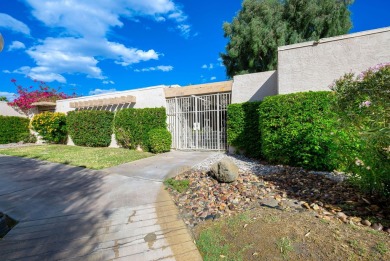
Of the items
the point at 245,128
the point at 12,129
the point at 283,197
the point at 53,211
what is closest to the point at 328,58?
the point at 245,128

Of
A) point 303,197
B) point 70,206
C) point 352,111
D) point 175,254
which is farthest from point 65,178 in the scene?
point 352,111

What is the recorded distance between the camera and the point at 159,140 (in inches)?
352

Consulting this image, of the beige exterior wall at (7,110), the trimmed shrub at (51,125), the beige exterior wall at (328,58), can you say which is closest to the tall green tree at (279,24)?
the beige exterior wall at (328,58)

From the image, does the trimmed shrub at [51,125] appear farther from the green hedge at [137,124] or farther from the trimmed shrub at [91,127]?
the green hedge at [137,124]

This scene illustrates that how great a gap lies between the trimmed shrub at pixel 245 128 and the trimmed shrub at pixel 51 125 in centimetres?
1133

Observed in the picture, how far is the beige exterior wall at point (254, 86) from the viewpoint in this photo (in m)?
7.55

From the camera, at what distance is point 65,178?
5137mm

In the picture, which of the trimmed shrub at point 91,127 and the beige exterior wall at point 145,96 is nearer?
the beige exterior wall at point 145,96

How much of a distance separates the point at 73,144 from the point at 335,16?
19336mm

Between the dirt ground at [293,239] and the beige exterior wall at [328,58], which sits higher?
the beige exterior wall at [328,58]

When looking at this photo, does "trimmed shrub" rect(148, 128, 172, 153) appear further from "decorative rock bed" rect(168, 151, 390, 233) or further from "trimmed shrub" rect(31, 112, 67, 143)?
"trimmed shrub" rect(31, 112, 67, 143)

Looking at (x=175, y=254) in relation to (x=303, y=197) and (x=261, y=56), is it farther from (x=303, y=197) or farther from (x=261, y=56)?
(x=261, y=56)

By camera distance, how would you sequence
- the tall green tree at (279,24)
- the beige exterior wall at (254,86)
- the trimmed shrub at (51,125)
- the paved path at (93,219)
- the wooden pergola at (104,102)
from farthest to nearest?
the tall green tree at (279,24)
the trimmed shrub at (51,125)
the wooden pergola at (104,102)
the beige exterior wall at (254,86)
the paved path at (93,219)

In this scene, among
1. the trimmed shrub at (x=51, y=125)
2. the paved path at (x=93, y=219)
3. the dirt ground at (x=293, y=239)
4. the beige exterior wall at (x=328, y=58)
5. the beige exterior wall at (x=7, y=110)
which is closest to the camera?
the dirt ground at (x=293, y=239)
